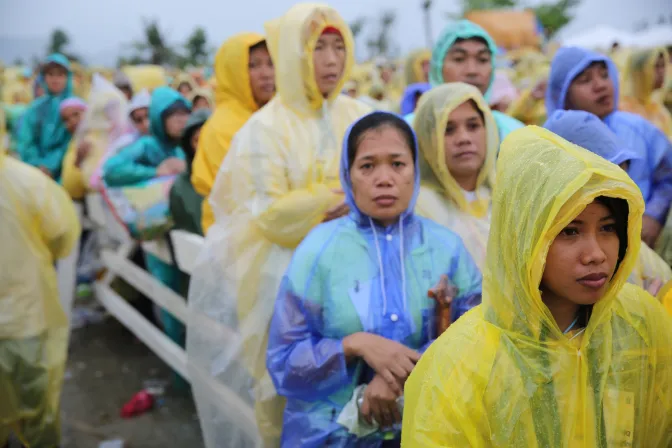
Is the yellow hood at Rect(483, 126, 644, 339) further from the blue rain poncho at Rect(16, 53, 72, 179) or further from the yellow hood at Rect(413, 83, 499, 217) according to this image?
the blue rain poncho at Rect(16, 53, 72, 179)

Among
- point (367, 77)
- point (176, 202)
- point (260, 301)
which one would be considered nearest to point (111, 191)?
point (176, 202)

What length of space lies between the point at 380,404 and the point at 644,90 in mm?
4281

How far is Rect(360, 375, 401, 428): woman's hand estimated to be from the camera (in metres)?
1.91

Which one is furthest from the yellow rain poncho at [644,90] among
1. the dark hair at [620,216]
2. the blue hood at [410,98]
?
the dark hair at [620,216]

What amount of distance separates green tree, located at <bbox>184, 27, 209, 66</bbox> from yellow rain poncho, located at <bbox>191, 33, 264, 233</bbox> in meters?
25.8

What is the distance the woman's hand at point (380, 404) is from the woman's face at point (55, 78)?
5710 millimetres

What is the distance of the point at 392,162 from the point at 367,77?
12.4 meters

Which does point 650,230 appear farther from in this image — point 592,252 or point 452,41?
point 592,252

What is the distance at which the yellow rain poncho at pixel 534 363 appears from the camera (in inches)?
51.8

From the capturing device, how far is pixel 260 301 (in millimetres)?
2822

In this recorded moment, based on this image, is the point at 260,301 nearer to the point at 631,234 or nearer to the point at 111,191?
the point at 631,234

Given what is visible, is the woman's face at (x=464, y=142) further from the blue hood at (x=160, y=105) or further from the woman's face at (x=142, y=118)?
the woman's face at (x=142, y=118)

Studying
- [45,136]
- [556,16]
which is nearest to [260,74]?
[45,136]

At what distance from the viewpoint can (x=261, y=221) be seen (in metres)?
2.72
